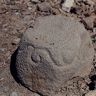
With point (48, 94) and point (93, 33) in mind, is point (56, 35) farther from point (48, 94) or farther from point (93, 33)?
point (93, 33)

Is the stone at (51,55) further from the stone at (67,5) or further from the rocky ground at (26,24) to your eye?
the stone at (67,5)

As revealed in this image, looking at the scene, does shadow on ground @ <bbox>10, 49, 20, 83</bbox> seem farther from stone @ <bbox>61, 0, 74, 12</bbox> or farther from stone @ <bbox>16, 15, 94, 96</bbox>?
stone @ <bbox>61, 0, 74, 12</bbox>

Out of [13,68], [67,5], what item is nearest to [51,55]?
[13,68]

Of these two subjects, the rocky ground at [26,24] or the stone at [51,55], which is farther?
the rocky ground at [26,24]

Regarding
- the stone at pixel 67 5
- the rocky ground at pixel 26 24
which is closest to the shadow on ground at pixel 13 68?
the rocky ground at pixel 26 24

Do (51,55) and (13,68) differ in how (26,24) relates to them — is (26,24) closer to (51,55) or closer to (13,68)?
(13,68)

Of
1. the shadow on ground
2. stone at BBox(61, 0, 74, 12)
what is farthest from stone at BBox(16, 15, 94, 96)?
stone at BBox(61, 0, 74, 12)

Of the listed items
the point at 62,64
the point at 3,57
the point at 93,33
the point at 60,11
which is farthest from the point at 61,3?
the point at 62,64
